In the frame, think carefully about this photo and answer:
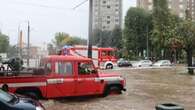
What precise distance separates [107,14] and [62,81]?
147960mm

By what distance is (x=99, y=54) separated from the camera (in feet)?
160

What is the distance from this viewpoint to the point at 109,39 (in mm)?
118375

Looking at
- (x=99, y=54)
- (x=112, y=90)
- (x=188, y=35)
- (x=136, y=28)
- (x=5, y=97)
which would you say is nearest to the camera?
(x=5, y=97)

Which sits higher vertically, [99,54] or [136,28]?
[136,28]

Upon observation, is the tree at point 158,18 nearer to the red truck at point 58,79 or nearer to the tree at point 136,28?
the tree at point 136,28

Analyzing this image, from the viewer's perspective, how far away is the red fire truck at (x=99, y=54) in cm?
4594

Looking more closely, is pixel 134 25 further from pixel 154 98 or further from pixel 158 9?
pixel 154 98

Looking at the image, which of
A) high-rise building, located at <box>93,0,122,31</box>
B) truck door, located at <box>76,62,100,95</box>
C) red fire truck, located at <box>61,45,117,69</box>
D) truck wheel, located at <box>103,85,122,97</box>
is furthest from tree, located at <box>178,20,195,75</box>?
high-rise building, located at <box>93,0,122,31</box>

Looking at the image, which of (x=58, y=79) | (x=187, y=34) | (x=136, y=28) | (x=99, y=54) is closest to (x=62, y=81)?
(x=58, y=79)

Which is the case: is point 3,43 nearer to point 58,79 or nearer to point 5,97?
point 58,79

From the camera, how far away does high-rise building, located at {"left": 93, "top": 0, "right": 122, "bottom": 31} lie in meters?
154

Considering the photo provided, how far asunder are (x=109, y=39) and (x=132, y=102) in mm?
100860

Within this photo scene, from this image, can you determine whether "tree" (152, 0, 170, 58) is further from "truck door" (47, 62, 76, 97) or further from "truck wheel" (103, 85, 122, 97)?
"truck door" (47, 62, 76, 97)

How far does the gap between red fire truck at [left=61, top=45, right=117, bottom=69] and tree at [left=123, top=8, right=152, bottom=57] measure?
4355cm
